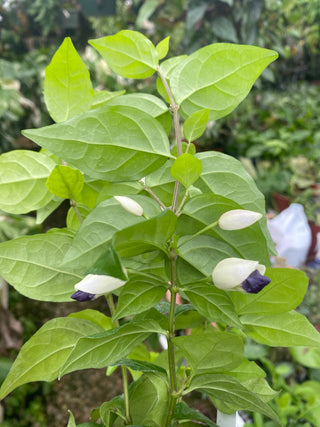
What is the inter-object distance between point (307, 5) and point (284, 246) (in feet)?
9.17

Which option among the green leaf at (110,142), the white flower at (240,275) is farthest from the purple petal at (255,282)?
the green leaf at (110,142)

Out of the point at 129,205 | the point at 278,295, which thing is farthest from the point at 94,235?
the point at 278,295

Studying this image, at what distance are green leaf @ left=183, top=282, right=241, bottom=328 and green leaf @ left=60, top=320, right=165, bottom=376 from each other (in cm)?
4

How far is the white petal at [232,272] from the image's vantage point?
9.1 inches

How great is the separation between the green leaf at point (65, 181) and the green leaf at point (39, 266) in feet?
0.10

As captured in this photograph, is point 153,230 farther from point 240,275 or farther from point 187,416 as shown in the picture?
point 187,416

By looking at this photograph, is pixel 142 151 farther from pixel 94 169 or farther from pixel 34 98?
pixel 34 98

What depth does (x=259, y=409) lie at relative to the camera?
0.27 meters

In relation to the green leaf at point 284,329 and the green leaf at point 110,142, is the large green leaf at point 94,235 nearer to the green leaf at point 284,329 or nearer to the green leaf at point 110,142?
the green leaf at point 110,142

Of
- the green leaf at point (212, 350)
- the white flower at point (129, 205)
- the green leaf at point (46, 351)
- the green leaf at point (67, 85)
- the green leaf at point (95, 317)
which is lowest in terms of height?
the green leaf at point (95, 317)

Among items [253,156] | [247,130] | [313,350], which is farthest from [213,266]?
[247,130]

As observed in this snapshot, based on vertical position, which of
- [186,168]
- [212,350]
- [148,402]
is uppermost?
[186,168]

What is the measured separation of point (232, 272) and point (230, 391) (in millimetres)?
104

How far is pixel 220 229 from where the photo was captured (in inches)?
10.2
